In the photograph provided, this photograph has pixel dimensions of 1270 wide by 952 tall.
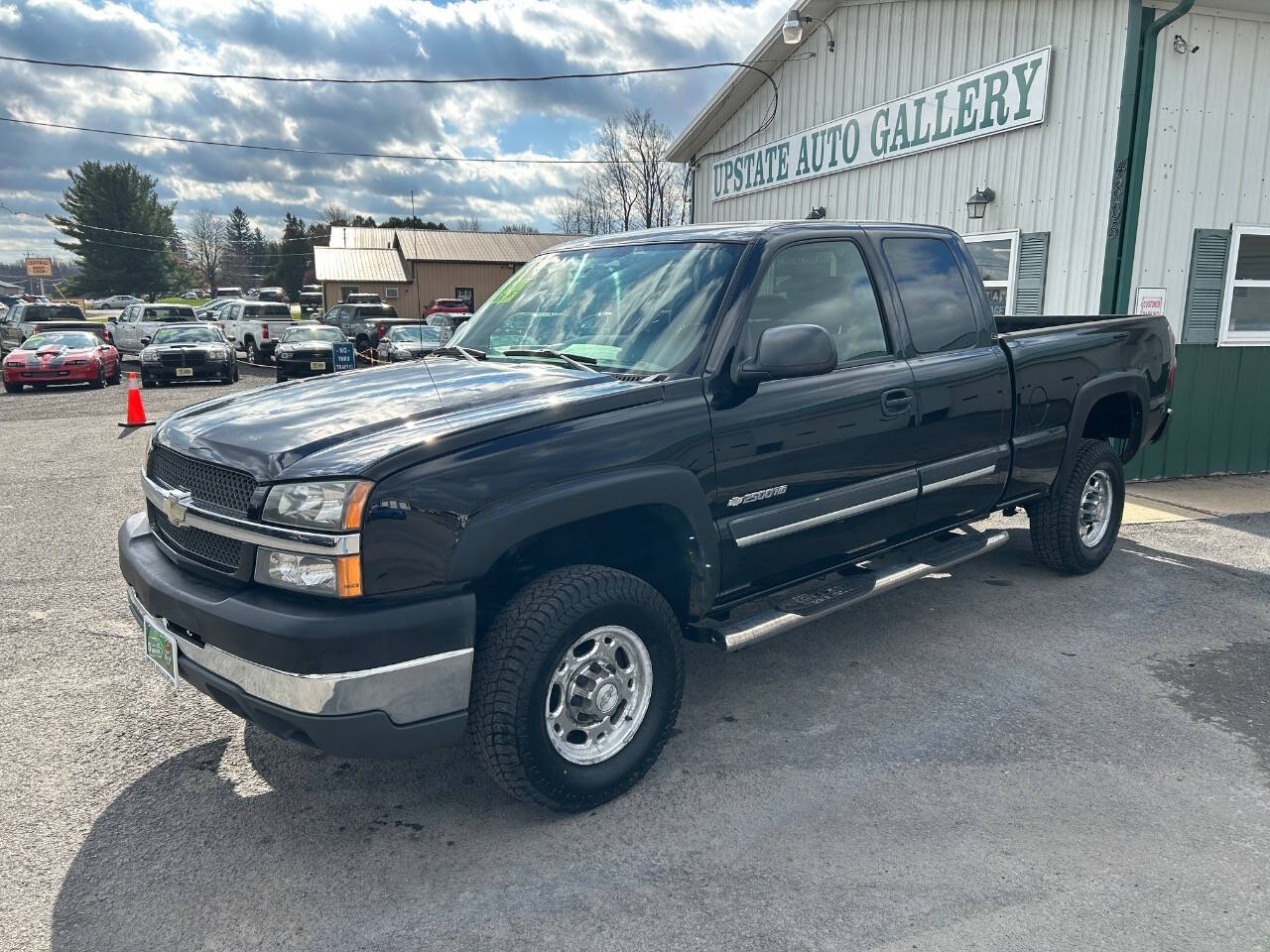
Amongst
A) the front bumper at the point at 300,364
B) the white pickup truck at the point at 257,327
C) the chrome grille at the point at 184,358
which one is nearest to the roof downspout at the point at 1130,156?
the chrome grille at the point at 184,358

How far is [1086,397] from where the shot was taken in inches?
214

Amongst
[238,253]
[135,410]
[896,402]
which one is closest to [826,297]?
[896,402]

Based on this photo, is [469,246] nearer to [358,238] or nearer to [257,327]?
[358,238]

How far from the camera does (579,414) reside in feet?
10.3

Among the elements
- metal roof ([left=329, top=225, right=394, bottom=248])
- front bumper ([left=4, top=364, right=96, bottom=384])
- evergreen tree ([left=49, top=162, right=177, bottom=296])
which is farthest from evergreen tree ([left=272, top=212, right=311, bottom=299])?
front bumper ([left=4, top=364, right=96, bottom=384])

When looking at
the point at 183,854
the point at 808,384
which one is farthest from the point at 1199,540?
the point at 183,854

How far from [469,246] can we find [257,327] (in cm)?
2952

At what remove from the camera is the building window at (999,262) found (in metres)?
9.36

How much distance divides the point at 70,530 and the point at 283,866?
5.24 meters

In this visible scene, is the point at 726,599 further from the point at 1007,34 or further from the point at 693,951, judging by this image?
the point at 1007,34

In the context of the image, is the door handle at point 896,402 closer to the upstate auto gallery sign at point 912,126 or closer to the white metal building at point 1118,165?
the white metal building at point 1118,165

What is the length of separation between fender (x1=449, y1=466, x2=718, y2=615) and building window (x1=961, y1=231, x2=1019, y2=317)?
6.90 m

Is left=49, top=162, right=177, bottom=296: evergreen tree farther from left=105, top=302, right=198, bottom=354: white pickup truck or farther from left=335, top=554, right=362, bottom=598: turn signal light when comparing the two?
left=335, top=554, right=362, bottom=598: turn signal light

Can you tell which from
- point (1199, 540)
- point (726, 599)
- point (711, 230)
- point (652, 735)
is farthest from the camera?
point (1199, 540)
